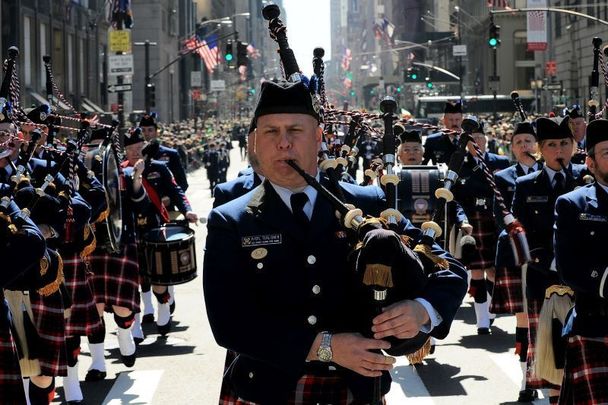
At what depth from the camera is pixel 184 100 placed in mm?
88812

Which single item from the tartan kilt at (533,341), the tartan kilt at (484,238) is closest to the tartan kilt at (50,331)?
the tartan kilt at (533,341)

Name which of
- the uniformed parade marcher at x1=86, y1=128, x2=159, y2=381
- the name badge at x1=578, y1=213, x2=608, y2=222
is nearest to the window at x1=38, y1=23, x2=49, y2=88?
the uniformed parade marcher at x1=86, y1=128, x2=159, y2=381

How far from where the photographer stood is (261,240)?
3.76 metres

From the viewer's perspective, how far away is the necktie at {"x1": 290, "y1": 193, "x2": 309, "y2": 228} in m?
3.82

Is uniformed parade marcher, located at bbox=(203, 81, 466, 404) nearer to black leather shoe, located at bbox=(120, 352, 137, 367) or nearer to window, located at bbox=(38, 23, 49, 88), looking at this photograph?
black leather shoe, located at bbox=(120, 352, 137, 367)

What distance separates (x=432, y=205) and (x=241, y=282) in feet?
22.7

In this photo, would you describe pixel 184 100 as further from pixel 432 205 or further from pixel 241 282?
pixel 241 282

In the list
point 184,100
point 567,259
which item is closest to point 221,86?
point 184,100

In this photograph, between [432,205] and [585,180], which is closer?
[585,180]

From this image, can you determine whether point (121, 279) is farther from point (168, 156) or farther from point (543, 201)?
point (543, 201)

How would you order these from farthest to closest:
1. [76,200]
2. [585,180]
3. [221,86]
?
1. [221,86]
2. [76,200]
3. [585,180]

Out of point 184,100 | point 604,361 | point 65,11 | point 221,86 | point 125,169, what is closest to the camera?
point 604,361

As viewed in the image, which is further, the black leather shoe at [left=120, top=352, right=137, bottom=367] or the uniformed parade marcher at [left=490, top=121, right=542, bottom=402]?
the black leather shoe at [left=120, top=352, right=137, bottom=367]

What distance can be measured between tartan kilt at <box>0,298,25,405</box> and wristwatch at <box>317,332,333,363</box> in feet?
7.97
